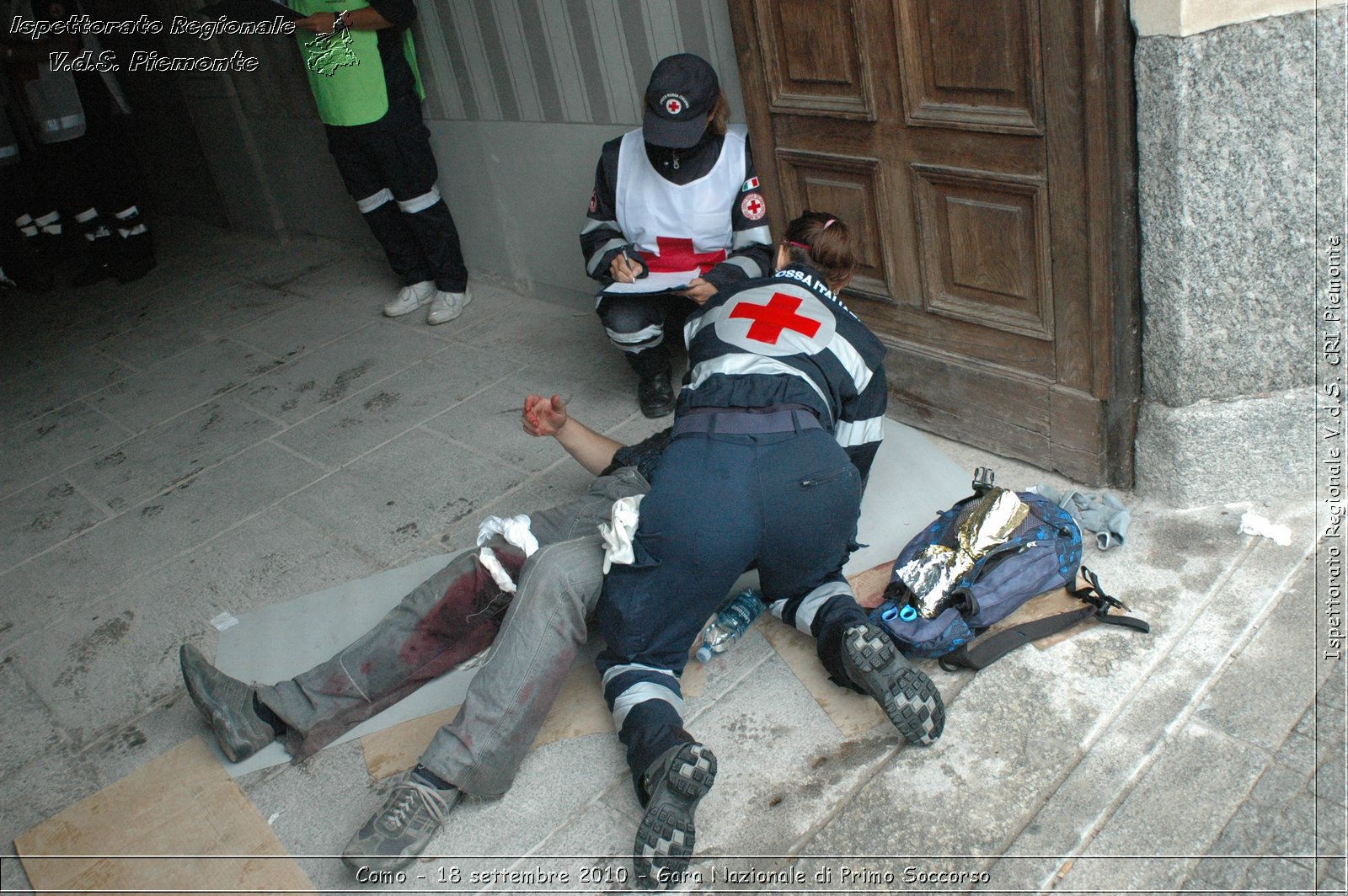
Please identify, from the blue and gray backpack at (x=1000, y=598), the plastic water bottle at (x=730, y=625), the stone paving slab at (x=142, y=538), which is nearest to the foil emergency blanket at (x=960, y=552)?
the blue and gray backpack at (x=1000, y=598)

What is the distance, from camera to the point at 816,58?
3.27 metres

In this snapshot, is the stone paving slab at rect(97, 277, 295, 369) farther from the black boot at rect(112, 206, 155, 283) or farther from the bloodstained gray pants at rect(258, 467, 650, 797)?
the bloodstained gray pants at rect(258, 467, 650, 797)

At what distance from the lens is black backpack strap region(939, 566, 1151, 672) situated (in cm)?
252

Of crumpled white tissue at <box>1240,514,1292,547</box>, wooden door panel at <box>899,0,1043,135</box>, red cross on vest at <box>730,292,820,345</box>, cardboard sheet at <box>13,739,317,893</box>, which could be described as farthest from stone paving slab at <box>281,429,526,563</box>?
crumpled white tissue at <box>1240,514,1292,547</box>

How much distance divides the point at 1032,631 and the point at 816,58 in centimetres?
183

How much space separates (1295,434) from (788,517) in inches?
57.6

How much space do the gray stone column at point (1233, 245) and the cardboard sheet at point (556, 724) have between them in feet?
4.72

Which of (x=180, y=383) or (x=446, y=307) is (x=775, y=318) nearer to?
(x=446, y=307)

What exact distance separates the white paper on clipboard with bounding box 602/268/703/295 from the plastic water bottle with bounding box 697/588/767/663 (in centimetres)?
129

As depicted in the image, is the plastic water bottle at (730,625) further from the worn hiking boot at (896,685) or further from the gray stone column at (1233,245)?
the gray stone column at (1233,245)

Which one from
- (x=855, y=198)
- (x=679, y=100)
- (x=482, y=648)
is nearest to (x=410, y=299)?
(x=679, y=100)

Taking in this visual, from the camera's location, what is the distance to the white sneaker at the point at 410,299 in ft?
17.7

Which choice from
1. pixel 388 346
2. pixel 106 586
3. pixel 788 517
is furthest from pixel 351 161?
pixel 788 517

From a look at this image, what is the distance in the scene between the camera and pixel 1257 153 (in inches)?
97.9
